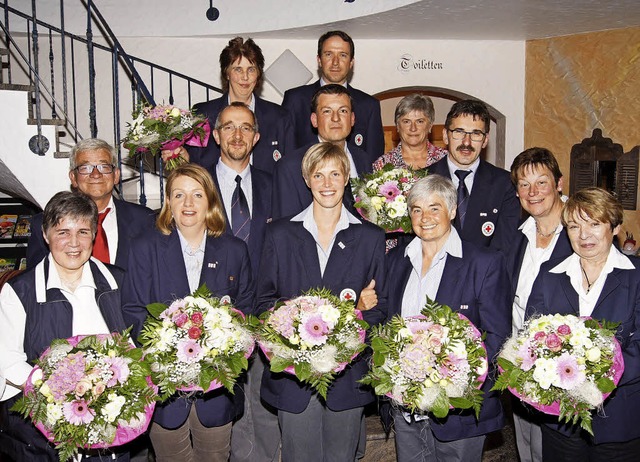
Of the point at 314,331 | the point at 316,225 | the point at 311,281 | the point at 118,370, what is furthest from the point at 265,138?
the point at 118,370

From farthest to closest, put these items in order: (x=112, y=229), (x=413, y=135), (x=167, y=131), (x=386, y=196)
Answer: (x=413, y=135)
(x=167, y=131)
(x=386, y=196)
(x=112, y=229)

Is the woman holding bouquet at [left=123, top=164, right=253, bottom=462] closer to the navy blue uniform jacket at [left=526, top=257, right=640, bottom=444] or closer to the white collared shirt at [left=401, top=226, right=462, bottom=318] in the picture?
the white collared shirt at [left=401, top=226, right=462, bottom=318]

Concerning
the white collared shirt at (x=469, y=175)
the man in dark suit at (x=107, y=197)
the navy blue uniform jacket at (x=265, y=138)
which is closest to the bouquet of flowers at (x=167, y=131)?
the navy blue uniform jacket at (x=265, y=138)

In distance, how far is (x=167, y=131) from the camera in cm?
427

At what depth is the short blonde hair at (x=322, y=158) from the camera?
3.37m

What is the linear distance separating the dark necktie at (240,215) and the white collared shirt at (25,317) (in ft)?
2.88

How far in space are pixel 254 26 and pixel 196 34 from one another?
0.67m

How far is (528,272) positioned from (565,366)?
2.86 feet

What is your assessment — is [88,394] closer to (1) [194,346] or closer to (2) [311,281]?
(1) [194,346]

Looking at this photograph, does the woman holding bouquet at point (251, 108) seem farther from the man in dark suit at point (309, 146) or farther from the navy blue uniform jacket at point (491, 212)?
the navy blue uniform jacket at point (491, 212)

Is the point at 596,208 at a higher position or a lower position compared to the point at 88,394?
higher

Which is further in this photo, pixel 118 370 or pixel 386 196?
pixel 386 196

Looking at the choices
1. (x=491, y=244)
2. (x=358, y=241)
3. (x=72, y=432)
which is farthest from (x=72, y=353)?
(x=491, y=244)

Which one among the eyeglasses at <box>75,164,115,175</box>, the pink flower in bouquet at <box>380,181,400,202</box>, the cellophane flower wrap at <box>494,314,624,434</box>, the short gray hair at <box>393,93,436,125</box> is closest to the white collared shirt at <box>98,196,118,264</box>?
the eyeglasses at <box>75,164,115,175</box>
